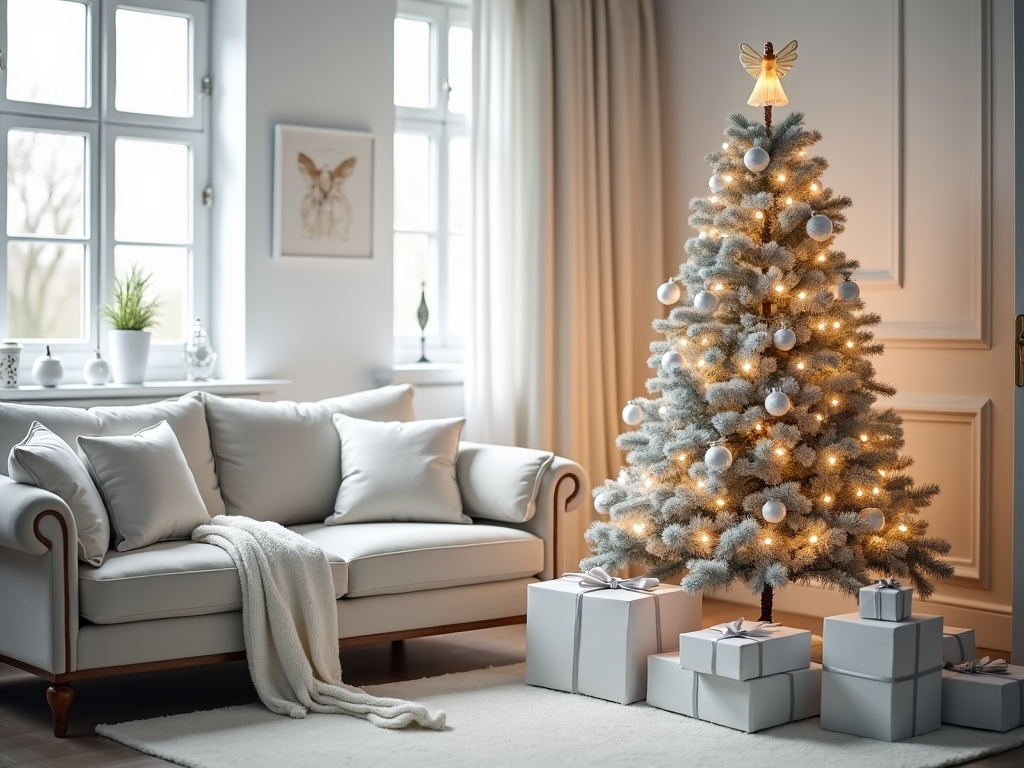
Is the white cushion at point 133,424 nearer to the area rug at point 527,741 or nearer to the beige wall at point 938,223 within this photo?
the area rug at point 527,741

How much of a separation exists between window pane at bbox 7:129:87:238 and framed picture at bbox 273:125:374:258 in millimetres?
706

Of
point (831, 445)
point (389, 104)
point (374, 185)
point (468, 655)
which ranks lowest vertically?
point (468, 655)

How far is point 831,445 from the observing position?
3.99 metres

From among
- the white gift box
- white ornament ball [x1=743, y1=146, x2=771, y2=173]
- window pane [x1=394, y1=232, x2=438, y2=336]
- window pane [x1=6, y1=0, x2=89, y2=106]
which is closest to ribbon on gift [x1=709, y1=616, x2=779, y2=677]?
the white gift box

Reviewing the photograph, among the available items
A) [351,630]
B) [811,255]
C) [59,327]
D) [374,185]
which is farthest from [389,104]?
[351,630]

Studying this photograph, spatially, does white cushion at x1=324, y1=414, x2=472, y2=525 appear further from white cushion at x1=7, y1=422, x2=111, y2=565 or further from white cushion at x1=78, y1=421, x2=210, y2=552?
white cushion at x1=7, y1=422, x2=111, y2=565

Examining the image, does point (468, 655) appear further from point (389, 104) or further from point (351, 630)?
point (389, 104)

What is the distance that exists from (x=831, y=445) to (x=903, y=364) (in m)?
1.00

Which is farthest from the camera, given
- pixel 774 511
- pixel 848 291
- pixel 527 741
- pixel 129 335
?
pixel 129 335

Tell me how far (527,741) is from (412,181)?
2876mm

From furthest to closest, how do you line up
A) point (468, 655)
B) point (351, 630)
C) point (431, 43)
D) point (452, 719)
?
point (431, 43) < point (468, 655) < point (351, 630) < point (452, 719)

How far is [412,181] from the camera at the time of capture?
5.61m

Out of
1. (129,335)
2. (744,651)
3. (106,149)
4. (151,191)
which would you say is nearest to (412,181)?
(151,191)

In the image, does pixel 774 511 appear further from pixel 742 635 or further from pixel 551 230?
pixel 551 230
